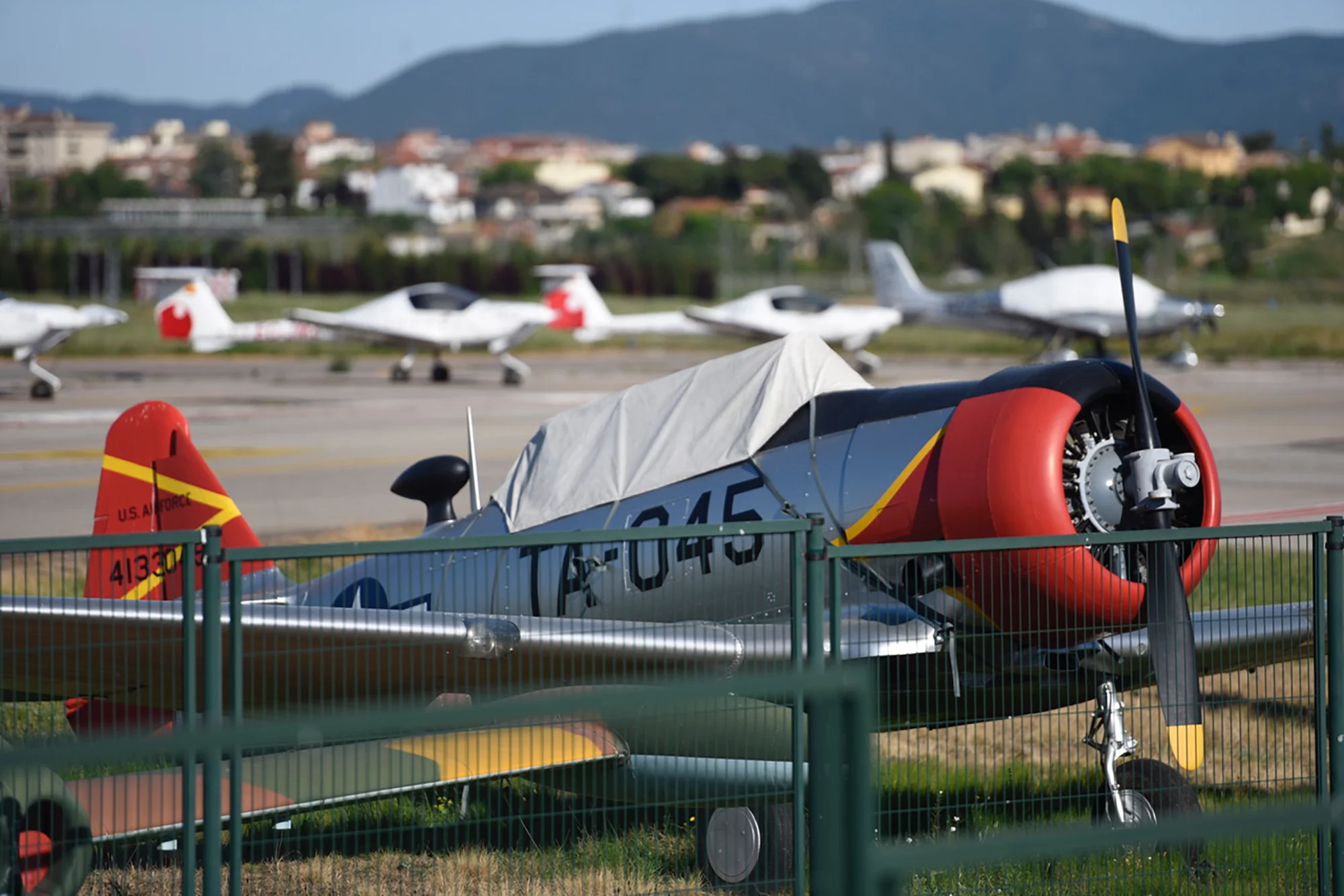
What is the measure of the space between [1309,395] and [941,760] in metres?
26.0

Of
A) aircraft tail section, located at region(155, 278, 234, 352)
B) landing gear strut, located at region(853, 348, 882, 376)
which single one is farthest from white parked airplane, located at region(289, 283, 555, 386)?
landing gear strut, located at region(853, 348, 882, 376)

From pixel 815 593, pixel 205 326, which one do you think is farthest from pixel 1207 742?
pixel 205 326

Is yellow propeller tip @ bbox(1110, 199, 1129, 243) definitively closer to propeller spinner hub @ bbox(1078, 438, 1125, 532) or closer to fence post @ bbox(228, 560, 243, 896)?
propeller spinner hub @ bbox(1078, 438, 1125, 532)

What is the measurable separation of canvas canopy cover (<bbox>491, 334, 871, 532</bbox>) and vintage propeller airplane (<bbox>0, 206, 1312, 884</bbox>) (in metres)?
0.01

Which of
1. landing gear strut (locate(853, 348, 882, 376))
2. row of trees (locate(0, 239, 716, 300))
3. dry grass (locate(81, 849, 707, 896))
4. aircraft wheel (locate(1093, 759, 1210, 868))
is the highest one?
row of trees (locate(0, 239, 716, 300))

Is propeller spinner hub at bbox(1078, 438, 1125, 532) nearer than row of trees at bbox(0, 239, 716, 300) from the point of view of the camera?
Yes

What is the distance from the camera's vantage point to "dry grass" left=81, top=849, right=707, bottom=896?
4668 millimetres

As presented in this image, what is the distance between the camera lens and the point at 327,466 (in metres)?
18.9

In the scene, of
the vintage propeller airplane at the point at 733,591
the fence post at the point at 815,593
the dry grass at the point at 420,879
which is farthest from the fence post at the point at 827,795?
the dry grass at the point at 420,879

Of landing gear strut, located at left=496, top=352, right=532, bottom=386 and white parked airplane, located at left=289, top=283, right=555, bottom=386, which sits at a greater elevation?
white parked airplane, located at left=289, top=283, right=555, bottom=386

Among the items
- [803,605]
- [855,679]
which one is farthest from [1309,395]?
[855,679]

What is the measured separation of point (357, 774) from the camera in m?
4.25

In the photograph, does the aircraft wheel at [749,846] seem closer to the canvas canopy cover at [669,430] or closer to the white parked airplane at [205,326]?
the canvas canopy cover at [669,430]

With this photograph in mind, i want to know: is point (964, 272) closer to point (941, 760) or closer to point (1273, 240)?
point (1273, 240)
